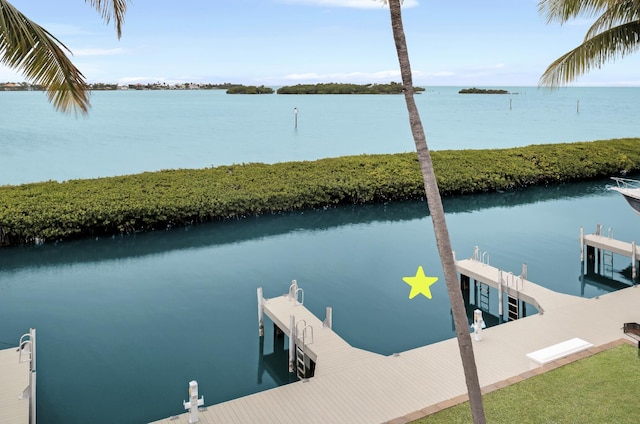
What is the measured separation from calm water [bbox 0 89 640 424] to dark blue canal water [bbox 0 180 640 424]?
1.7 inches

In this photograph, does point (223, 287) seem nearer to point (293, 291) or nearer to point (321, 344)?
point (293, 291)

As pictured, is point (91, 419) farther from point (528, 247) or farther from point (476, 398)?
point (528, 247)

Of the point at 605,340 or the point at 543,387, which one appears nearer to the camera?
the point at 543,387

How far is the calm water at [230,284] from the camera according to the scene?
10617 mm

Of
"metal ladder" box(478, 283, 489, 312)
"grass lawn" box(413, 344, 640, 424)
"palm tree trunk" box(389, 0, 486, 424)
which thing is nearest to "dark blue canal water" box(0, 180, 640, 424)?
"metal ladder" box(478, 283, 489, 312)

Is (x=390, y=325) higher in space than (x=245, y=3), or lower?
lower

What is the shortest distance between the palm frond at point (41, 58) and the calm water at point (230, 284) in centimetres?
514

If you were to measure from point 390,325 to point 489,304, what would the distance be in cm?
323

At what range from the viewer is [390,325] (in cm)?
1284

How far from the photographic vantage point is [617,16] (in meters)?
14.2

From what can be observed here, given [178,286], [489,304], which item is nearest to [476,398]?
[489,304]

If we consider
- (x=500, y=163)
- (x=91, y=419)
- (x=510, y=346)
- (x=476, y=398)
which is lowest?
(x=91, y=419)

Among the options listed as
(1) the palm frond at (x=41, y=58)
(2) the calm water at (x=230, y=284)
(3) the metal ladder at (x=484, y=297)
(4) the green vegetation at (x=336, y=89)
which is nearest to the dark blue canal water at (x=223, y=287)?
(2) the calm water at (x=230, y=284)

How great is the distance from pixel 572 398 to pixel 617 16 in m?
10.3
